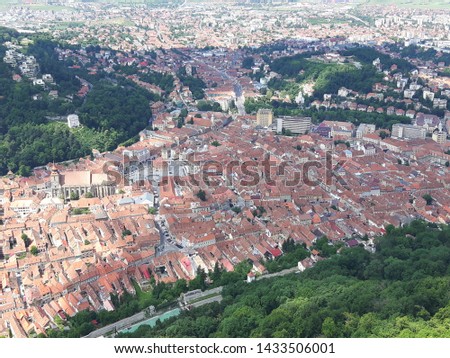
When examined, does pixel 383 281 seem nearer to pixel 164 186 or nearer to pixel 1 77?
pixel 164 186

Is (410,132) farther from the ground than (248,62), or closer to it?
farther from the ground

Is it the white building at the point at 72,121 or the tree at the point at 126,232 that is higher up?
the white building at the point at 72,121

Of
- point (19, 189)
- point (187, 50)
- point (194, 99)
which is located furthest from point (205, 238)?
point (187, 50)

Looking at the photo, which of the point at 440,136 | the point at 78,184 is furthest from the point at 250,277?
the point at 440,136

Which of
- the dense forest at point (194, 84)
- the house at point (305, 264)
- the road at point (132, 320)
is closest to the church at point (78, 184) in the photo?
the road at point (132, 320)

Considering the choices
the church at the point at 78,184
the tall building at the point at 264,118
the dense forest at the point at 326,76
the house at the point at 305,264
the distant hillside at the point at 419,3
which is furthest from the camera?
the distant hillside at the point at 419,3

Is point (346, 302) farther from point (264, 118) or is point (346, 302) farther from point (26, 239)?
point (264, 118)

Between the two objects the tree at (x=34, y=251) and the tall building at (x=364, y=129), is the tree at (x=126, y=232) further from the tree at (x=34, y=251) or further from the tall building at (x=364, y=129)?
the tall building at (x=364, y=129)
